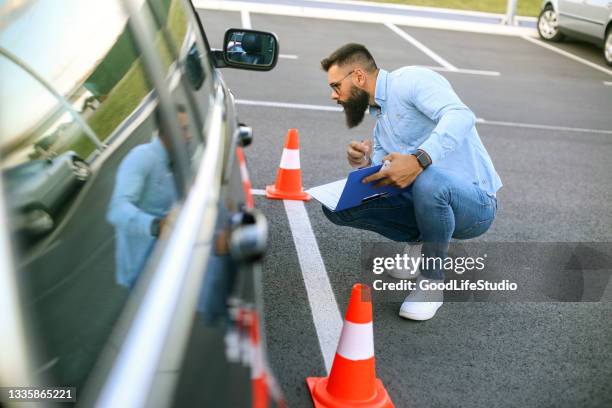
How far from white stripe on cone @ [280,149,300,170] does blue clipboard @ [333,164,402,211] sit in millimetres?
1633

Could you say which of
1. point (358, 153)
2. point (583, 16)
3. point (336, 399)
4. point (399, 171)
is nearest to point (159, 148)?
point (336, 399)

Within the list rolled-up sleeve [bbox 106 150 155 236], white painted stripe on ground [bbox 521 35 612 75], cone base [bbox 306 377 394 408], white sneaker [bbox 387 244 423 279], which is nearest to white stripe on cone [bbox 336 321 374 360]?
cone base [bbox 306 377 394 408]

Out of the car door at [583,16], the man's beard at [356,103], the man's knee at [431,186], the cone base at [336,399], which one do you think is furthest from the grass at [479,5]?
the cone base at [336,399]

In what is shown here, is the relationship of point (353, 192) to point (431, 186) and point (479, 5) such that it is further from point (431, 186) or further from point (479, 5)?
point (479, 5)

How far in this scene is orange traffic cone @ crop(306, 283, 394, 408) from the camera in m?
3.12

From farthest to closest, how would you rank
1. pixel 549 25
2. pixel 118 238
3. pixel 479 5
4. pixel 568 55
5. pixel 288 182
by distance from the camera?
pixel 479 5
pixel 549 25
pixel 568 55
pixel 288 182
pixel 118 238

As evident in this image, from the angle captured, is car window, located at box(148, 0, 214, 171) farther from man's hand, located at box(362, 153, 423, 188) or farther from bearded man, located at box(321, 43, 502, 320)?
bearded man, located at box(321, 43, 502, 320)

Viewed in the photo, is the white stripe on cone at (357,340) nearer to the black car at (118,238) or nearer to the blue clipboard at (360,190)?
the blue clipboard at (360,190)

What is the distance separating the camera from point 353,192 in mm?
3957

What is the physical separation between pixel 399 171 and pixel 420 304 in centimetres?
72

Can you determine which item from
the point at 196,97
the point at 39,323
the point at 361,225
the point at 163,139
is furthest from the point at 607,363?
the point at 39,323

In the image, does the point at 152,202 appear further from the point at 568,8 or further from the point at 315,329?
the point at 568,8

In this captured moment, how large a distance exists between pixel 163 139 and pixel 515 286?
3.42 meters

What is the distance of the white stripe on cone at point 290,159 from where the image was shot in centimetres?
561
